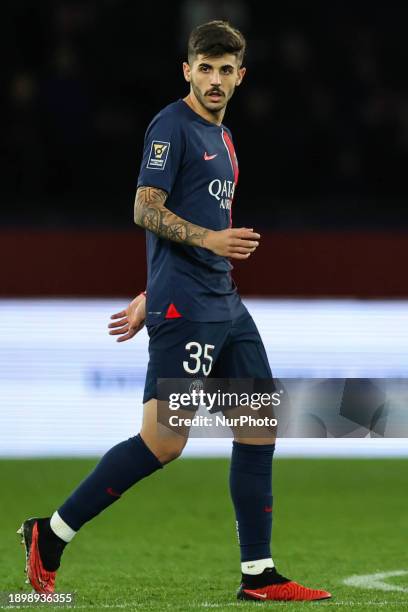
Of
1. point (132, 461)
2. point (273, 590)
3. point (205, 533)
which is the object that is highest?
point (132, 461)

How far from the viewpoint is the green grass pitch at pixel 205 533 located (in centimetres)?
454

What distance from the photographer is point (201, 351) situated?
4.26 meters

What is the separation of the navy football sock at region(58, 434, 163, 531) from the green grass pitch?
0.91ft

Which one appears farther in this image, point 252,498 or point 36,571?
point 252,498

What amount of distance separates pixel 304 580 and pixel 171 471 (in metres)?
2.97

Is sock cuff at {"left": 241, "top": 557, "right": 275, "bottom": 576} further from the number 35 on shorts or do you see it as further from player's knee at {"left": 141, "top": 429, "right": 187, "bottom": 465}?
the number 35 on shorts

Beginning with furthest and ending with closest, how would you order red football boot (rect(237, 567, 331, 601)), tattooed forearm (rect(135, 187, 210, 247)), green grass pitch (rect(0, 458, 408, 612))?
green grass pitch (rect(0, 458, 408, 612)) → red football boot (rect(237, 567, 331, 601)) → tattooed forearm (rect(135, 187, 210, 247))

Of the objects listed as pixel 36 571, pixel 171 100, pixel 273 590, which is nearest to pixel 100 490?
pixel 36 571

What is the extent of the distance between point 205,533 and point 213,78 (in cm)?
239

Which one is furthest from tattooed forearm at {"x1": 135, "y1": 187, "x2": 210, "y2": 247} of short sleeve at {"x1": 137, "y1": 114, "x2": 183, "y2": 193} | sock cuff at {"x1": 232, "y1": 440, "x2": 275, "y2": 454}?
sock cuff at {"x1": 232, "y1": 440, "x2": 275, "y2": 454}

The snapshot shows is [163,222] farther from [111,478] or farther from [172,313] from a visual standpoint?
[111,478]

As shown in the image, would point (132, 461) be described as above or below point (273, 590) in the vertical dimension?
above

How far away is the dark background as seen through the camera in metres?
9.30

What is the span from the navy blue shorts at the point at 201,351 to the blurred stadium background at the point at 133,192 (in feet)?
11.2
